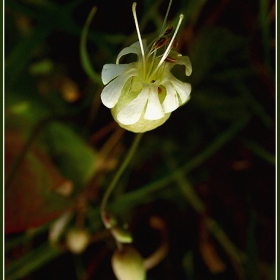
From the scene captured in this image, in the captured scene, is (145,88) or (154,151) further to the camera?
(154,151)

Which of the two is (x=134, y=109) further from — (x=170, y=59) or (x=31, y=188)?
(x=31, y=188)

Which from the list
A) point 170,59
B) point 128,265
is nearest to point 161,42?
point 170,59

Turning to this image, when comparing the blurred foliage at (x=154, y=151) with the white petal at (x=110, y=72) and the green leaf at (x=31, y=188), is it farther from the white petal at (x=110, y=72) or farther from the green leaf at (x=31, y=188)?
the white petal at (x=110, y=72)

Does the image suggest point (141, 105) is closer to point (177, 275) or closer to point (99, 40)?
point (99, 40)

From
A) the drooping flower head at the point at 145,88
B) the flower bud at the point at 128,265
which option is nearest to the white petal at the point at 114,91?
the drooping flower head at the point at 145,88

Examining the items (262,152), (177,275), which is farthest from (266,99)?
(177,275)

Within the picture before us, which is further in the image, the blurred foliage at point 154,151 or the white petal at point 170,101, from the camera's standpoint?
the blurred foliage at point 154,151
